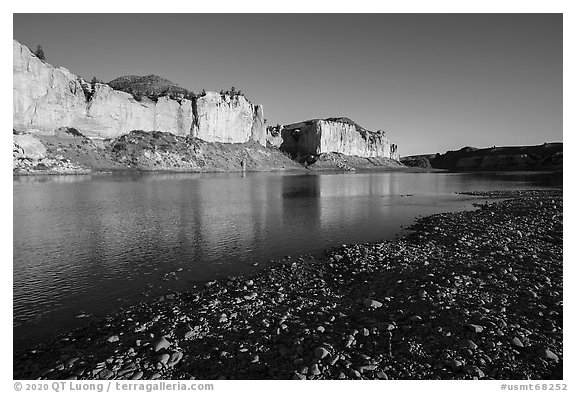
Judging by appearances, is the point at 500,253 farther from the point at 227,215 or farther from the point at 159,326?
the point at 227,215

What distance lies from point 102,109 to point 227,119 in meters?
68.3

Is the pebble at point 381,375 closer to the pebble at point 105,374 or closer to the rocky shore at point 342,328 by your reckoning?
the rocky shore at point 342,328

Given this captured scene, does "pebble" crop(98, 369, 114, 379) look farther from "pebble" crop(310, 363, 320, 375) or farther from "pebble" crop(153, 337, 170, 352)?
"pebble" crop(310, 363, 320, 375)

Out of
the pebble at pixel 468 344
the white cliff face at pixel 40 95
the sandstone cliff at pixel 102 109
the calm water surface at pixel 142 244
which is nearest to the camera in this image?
the pebble at pixel 468 344

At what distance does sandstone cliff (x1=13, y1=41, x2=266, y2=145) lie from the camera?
9369cm

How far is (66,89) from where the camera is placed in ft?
345

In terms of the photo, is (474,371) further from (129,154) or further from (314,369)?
(129,154)

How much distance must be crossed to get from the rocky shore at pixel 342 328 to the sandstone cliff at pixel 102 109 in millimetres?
108590

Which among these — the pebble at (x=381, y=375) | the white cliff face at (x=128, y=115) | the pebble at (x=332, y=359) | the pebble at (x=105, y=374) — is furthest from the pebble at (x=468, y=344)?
the white cliff face at (x=128, y=115)

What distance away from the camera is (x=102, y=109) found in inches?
4592

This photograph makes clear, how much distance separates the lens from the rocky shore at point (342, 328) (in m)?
6.33

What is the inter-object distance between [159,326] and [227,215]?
18159 millimetres

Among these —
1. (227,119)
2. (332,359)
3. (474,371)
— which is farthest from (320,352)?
(227,119)
